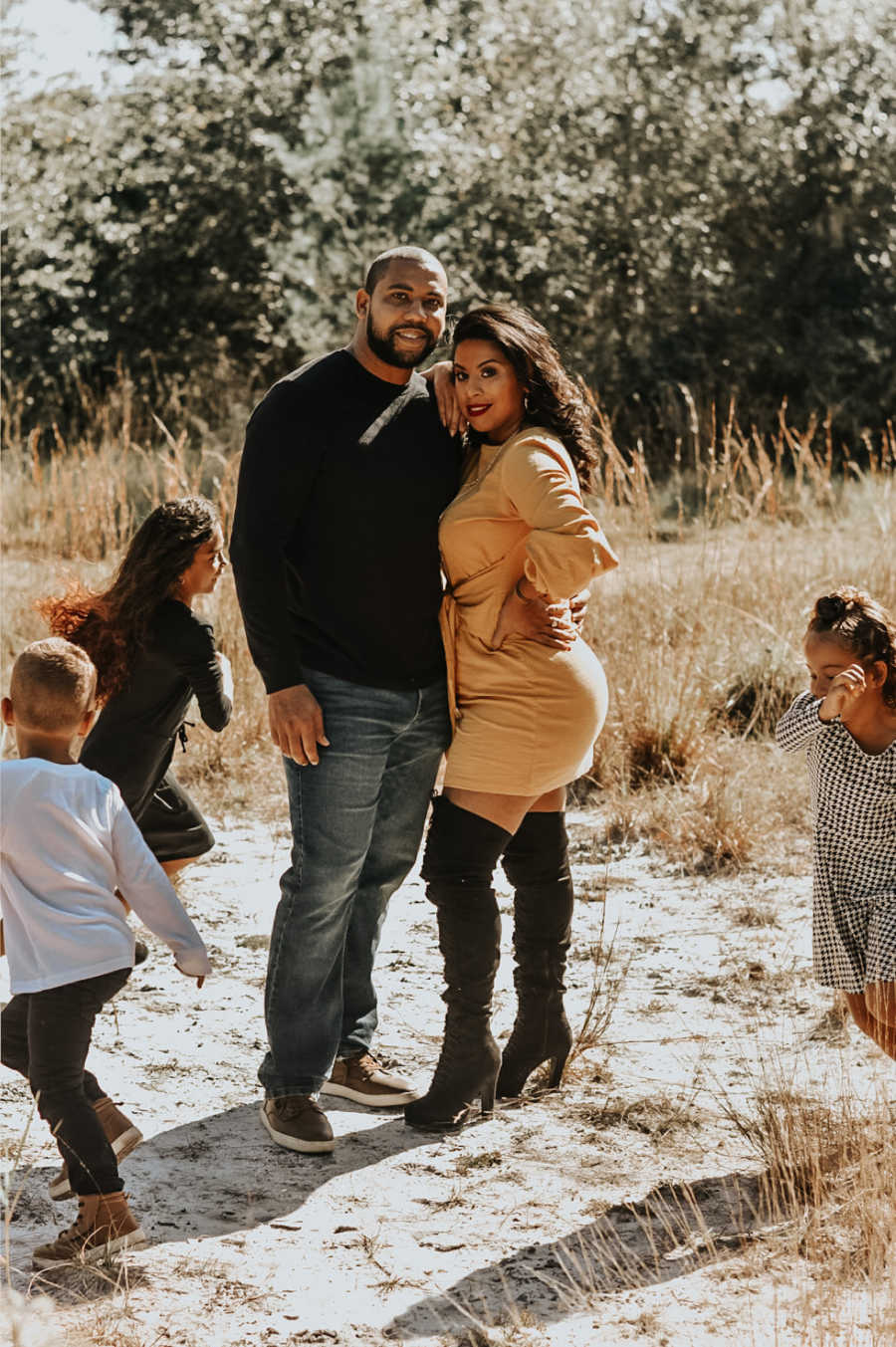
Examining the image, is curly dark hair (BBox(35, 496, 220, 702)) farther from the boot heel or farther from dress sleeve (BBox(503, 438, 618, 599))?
the boot heel

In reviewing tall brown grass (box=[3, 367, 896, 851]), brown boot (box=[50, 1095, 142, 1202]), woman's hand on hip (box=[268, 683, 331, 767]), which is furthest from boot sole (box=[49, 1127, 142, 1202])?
tall brown grass (box=[3, 367, 896, 851])

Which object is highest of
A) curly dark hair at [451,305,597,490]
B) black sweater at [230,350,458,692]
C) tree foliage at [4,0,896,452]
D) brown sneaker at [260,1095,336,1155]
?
tree foliage at [4,0,896,452]

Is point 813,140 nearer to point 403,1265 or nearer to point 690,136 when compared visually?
point 690,136

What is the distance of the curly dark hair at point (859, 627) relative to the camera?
3221 mm

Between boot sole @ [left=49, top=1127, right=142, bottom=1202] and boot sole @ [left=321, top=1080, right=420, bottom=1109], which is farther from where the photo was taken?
boot sole @ [left=321, top=1080, right=420, bottom=1109]

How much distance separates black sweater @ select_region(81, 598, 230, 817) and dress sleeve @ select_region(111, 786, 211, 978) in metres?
0.83

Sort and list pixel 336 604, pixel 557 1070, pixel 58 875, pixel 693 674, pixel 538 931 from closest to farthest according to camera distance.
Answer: pixel 58 875, pixel 336 604, pixel 538 931, pixel 557 1070, pixel 693 674

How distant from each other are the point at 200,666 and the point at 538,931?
1020 millimetres

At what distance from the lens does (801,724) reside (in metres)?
3.31

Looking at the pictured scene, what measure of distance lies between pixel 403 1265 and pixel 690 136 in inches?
515

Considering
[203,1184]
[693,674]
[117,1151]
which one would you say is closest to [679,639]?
[693,674]

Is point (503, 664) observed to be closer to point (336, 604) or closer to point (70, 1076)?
point (336, 604)

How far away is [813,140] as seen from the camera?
14445 mm

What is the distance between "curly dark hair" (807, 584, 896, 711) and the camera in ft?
10.6
